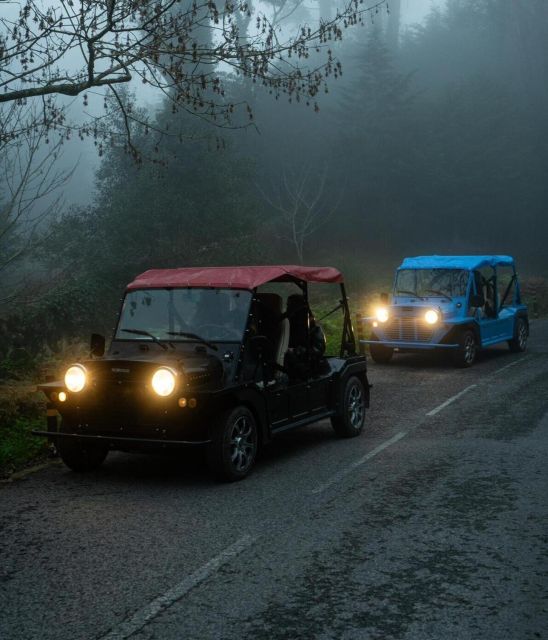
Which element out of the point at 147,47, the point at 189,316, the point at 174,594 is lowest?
the point at 174,594

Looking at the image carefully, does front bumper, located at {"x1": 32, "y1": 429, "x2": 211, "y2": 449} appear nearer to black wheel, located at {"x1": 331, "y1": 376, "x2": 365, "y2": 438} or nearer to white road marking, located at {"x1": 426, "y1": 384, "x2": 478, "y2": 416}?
black wheel, located at {"x1": 331, "y1": 376, "x2": 365, "y2": 438}

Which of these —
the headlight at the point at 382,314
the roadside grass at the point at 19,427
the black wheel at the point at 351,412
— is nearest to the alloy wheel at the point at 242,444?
the black wheel at the point at 351,412

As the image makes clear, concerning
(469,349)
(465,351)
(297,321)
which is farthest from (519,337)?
(297,321)

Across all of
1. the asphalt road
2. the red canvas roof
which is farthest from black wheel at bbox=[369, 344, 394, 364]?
the red canvas roof

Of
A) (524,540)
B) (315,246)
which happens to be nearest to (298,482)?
(524,540)

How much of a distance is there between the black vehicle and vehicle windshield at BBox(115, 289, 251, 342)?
0.04ft

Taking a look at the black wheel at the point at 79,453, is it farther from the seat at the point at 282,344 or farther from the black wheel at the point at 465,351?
the black wheel at the point at 465,351

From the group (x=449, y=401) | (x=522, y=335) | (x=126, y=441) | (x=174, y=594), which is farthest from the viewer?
(x=522, y=335)

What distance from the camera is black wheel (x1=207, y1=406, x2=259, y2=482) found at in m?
7.37

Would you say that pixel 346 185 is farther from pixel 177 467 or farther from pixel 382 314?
pixel 177 467

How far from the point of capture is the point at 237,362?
799cm

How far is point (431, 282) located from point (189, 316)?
A: 10.1 meters

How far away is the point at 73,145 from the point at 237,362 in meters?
105

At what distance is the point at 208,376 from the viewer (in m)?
7.62
